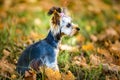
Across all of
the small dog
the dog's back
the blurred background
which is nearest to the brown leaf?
the blurred background

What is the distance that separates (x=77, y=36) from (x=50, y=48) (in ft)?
11.1

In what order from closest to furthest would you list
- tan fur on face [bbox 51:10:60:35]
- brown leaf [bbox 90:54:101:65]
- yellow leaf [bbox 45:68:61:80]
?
yellow leaf [bbox 45:68:61:80]
tan fur on face [bbox 51:10:60:35]
brown leaf [bbox 90:54:101:65]

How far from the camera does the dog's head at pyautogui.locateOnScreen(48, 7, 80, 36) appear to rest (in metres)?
5.52

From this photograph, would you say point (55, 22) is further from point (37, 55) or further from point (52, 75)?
point (52, 75)

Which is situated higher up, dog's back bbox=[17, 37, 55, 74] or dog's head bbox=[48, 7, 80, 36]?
dog's head bbox=[48, 7, 80, 36]

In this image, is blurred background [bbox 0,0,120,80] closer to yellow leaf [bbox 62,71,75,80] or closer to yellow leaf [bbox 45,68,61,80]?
yellow leaf [bbox 62,71,75,80]

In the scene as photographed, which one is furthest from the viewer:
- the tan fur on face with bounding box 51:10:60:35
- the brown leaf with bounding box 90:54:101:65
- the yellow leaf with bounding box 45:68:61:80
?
the brown leaf with bounding box 90:54:101:65

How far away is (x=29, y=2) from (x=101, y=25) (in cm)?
233

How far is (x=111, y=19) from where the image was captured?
1076 centimetres

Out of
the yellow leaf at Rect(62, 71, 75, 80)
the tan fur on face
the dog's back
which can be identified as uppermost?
the tan fur on face

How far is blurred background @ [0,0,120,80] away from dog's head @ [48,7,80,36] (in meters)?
0.26

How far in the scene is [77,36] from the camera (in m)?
8.83

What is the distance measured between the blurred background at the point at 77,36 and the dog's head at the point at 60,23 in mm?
261

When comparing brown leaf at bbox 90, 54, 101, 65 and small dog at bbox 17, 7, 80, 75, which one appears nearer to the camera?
small dog at bbox 17, 7, 80, 75
